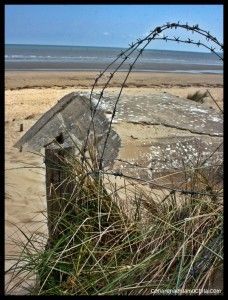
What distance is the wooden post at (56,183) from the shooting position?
116 inches

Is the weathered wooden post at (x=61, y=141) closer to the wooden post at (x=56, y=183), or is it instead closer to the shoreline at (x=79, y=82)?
the wooden post at (x=56, y=183)

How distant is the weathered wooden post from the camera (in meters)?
2.98

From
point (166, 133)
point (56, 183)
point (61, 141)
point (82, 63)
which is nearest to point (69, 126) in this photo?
point (61, 141)

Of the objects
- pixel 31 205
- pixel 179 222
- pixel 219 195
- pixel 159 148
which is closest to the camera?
pixel 179 222

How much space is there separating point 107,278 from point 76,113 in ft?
13.9

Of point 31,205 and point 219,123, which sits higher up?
point 219,123

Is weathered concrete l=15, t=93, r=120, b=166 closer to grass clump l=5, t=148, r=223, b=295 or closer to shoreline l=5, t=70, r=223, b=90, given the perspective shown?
grass clump l=5, t=148, r=223, b=295

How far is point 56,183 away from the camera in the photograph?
3.03 metres

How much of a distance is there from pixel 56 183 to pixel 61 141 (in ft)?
7.58

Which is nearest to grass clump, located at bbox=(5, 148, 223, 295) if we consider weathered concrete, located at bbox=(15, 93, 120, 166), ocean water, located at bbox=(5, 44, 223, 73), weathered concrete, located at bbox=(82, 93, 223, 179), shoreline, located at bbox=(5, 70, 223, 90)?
weathered concrete, located at bbox=(82, 93, 223, 179)
